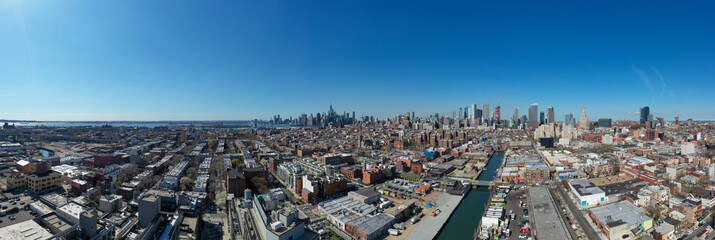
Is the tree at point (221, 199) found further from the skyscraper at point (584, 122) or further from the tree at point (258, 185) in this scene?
the skyscraper at point (584, 122)

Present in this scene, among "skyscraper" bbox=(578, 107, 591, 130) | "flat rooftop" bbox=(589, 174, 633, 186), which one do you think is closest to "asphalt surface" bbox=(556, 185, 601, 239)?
"flat rooftop" bbox=(589, 174, 633, 186)

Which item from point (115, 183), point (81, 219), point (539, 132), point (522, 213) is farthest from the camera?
point (539, 132)

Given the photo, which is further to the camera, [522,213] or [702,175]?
[702,175]

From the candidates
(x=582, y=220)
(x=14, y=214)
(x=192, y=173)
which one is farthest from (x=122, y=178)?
(x=582, y=220)

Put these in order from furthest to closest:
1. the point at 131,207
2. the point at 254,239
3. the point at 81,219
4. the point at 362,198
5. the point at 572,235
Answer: the point at 362,198, the point at 131,207, the point at 572,235, the point at 254,239, the point at 81,219

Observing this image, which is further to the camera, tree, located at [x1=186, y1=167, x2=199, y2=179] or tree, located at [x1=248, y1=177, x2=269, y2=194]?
tree, located at [x1=186, y1=167, x2=199, y2=179]

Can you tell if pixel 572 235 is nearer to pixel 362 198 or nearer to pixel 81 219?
pixel 362 198

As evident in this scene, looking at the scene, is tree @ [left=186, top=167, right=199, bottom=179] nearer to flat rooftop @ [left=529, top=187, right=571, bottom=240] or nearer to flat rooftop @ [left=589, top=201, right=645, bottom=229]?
flat rooftop @ [left=529, top=187, right=571, bottom=240]

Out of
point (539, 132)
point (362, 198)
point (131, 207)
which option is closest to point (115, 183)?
point (131, 207)
